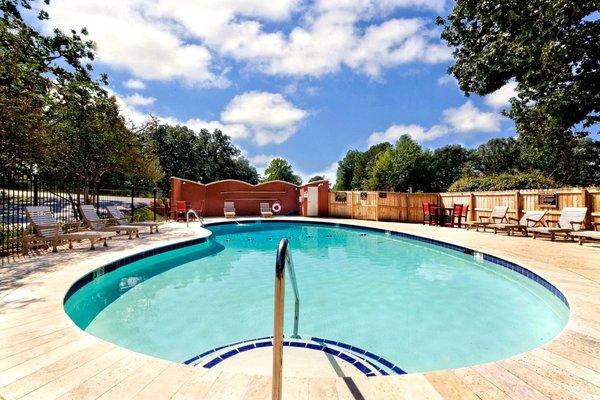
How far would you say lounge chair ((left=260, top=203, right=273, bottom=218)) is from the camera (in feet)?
60.6

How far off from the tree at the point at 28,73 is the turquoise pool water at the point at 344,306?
4.28 meters

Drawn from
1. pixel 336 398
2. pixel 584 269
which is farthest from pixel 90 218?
pixel 584 269

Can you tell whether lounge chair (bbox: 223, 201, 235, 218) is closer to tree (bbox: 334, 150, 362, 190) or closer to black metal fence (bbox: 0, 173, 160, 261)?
black metal fence (bbox: 0, 173, 160, 261)

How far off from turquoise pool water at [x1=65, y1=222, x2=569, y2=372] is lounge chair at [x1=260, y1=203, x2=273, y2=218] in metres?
9.46

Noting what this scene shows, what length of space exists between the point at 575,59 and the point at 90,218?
45.3ft

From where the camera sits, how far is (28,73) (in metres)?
8.72

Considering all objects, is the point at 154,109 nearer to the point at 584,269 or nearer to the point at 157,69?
the point at 157,69

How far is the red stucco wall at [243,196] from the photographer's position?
18.2 m

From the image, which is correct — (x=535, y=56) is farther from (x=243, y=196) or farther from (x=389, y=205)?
(x=243, y=196)

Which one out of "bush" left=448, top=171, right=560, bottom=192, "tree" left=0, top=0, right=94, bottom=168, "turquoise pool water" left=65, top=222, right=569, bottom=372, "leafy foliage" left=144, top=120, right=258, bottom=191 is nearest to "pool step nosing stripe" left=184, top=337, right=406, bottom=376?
"turquoise pool water" left=65, top=222, right=569, bottom=372

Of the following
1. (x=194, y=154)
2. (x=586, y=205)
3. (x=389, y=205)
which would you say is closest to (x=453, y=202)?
(x=389, y=205)

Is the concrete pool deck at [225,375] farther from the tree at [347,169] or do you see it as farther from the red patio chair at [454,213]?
the tree at [347,169]

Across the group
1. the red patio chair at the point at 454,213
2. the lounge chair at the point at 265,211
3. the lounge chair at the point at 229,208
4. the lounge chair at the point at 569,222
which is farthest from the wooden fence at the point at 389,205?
the lounge chair at the point at 229,208

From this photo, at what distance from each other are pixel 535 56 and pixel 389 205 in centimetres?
969
